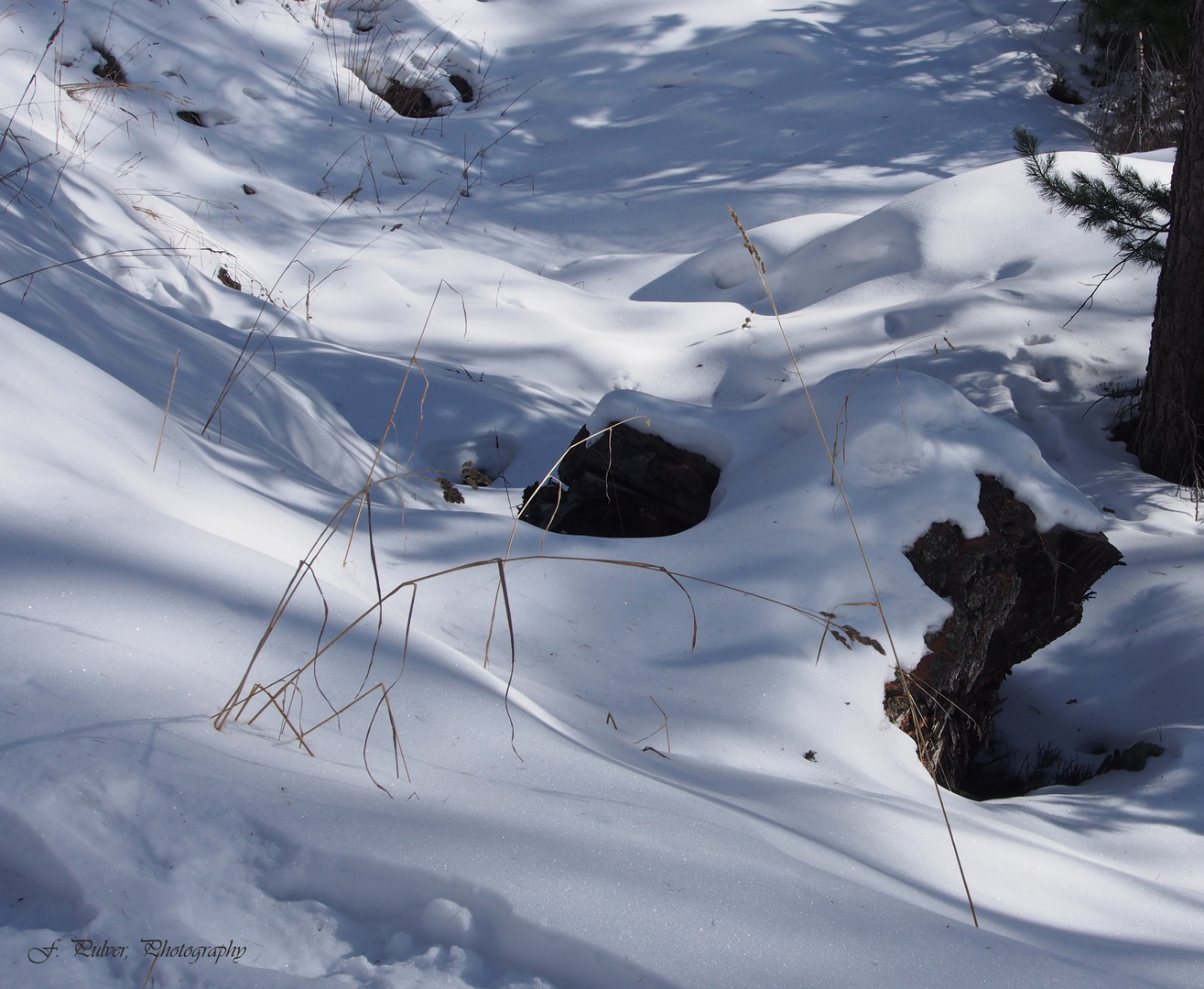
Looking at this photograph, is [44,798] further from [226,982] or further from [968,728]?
[968,728]

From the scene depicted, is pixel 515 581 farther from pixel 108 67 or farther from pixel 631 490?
pixel 108 67

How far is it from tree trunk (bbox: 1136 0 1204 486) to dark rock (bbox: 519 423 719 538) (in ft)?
7.03

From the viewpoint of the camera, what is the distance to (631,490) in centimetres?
295

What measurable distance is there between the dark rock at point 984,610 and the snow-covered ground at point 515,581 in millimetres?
73

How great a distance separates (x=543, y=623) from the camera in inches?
84.7

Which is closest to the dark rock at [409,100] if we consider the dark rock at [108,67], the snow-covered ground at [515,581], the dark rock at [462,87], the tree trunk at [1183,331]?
the dark rock at [462,87]

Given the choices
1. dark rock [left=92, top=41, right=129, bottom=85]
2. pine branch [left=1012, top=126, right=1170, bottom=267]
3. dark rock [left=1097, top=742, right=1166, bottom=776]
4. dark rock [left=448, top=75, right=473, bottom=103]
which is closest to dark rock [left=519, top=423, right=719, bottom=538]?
dark rock [left=1097, top=742, right=1166, bottom=776]

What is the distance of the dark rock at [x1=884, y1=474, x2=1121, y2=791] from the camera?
2.34 metres

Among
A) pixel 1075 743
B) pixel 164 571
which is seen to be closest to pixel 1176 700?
pixel 1075 743

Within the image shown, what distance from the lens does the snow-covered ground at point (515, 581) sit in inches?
37.4

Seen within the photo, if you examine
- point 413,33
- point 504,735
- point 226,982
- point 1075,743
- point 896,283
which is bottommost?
point 1075,743

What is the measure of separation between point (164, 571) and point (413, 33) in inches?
339

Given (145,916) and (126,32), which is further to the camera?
(126,32)

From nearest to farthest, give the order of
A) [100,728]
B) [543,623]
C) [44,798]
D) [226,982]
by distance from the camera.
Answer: [226,982] → [44,798] → [100,728] → [543,623]
